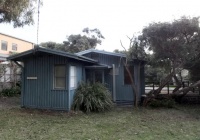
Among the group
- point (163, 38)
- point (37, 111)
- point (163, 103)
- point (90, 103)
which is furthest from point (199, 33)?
point (37, 111)

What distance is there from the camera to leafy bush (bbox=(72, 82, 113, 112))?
909cm

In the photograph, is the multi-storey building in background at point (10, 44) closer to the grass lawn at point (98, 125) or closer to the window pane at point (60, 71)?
the window pane at point (60, 71)

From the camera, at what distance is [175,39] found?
32.5 feet

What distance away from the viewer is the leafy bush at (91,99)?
909cm

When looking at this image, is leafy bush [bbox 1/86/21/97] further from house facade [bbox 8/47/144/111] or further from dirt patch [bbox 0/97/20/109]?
house facade [bbox 8/47/144/111]

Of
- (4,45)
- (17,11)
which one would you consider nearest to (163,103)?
(17,11)

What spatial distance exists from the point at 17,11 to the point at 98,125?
16.9 ft

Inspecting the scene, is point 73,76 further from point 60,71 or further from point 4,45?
point 4,45

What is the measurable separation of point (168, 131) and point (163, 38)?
5103mm

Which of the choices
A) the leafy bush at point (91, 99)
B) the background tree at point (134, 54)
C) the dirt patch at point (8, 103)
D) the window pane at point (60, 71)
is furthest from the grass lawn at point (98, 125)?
the background tree at point (134, 54)

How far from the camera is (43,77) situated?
30.9ft

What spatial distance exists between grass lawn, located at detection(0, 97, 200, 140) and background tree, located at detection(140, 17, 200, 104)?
2.84 m

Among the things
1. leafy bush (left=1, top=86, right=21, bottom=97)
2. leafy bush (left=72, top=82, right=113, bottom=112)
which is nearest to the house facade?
leafy bush (left=72, top=82, right=113, bottom=112)

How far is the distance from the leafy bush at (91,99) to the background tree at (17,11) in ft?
12.5
